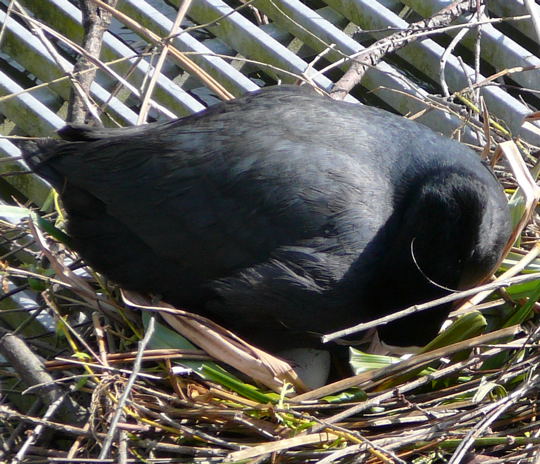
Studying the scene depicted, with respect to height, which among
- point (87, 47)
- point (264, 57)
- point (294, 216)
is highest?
point (264, 57)

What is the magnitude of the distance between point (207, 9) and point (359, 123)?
3.63 feet

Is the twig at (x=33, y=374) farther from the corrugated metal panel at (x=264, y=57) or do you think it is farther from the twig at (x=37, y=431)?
the corrugated metal panel at (x=264, y=57)

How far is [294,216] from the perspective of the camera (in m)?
2.72

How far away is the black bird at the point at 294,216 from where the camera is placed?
8.92 feet

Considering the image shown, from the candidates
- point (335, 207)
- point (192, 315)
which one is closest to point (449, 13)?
point (335, 207)

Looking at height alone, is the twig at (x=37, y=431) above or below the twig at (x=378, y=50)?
below

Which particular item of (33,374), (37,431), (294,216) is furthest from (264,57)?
(37,431)

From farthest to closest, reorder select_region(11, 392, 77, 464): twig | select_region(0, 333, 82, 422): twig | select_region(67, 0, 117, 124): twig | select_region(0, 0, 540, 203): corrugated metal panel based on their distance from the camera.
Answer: select_region(0, 0, 540, 203): corrugated metal panel < select_region(67, 0, 117, 124): twig < select_region(0, 333, 82, 422): twig < select_region(11, 392, 77, 464): twig

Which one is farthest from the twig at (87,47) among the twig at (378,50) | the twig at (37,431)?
the twig at (37,431)

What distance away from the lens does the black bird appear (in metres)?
2.72

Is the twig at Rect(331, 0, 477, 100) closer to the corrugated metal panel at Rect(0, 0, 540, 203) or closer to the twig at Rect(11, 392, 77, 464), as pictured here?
the corrugated metal panel at Rect(0, 0, 540, 203)

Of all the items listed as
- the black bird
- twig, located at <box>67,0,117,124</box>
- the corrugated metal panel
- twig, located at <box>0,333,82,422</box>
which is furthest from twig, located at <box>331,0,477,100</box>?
twig, located at <box>0,333,82,422</box>

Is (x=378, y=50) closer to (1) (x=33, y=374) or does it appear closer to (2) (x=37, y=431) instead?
(1) (x=33, y=374)

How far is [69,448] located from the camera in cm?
271
